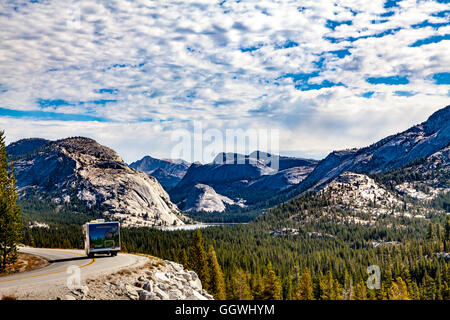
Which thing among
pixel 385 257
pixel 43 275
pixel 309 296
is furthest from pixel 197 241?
pixel 385 257

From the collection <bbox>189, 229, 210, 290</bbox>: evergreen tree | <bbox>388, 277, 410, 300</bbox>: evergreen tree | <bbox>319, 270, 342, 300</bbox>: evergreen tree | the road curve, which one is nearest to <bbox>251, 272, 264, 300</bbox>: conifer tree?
<bbox>319, 270, 342, 300</bbox>: evergreen tree

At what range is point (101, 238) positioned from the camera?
5172 cm

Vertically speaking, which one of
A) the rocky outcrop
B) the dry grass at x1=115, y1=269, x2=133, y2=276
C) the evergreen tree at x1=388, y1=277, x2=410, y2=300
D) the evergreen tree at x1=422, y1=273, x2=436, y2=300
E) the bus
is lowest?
the evergreen tree at x1=422, y1=273, x2=436, y2=300

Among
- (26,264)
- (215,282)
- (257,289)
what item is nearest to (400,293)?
(257,289)

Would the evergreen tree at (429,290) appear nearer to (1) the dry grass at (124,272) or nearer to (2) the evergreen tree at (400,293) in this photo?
(2) the evergreen tree at (400,293)

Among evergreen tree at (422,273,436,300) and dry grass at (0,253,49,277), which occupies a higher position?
dry grass at (0,253,49,277)

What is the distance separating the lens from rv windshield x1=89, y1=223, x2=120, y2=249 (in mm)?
51344

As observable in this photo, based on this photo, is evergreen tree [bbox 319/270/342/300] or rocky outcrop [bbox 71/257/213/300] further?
evergreen tree [bbox 319/270/342/300]

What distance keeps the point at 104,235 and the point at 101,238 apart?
0.53 metres

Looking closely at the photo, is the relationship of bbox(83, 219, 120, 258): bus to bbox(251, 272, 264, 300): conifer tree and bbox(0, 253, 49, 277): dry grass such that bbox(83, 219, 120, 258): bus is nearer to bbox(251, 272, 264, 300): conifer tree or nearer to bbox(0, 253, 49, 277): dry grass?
bbox(0, 253, 49, 277): dry grass

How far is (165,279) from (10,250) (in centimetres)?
1784

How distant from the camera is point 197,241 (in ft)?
250

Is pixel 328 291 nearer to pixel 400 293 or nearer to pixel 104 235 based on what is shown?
pixel 400 293
